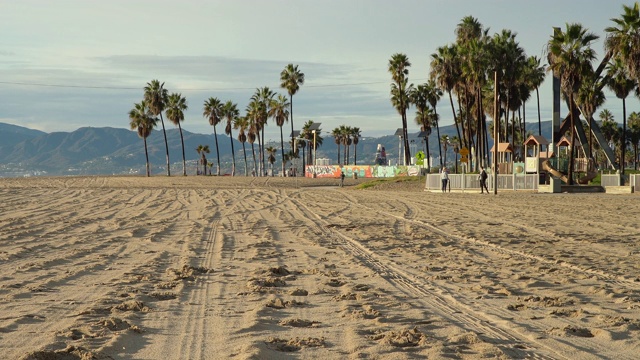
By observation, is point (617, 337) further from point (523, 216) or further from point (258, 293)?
point (523, 216)

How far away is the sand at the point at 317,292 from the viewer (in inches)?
247

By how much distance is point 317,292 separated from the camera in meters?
9.08

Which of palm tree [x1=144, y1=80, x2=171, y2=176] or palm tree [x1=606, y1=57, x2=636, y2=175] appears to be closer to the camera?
palm tree [x1=606, y1=57, x2=636, y2=175]

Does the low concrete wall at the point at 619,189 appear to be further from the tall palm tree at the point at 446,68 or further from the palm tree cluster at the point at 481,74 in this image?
the tall palm tree at the point at 446,68

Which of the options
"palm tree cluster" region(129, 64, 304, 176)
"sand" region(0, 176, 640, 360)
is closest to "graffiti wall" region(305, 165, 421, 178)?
"palm tree cluster" region(129, 64, 304, 176)

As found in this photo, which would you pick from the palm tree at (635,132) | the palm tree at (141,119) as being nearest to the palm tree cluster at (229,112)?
the palm tree at (141,119)

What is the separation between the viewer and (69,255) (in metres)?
12.3

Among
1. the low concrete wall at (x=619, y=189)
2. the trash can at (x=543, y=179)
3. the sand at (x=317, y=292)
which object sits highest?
the trash can at (x=543, y=179)

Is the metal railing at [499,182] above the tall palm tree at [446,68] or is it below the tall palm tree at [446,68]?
below

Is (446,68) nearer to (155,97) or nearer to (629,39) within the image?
(629,39)

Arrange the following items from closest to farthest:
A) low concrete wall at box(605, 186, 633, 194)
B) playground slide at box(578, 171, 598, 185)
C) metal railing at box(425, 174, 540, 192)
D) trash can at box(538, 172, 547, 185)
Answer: low concrete wall at box(605, 186, 633, 194), metal railing at box(425, 174, 540, 192), trash can at box(538, 172, 547, 185), playground slide at box(578, 171, 598, 185)

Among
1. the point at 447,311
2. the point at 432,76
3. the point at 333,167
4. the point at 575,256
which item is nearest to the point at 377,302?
the point at 447,311

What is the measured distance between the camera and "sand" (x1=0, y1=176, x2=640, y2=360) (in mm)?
6281

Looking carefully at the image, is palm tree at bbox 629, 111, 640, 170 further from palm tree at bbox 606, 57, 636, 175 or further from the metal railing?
the metal railing
